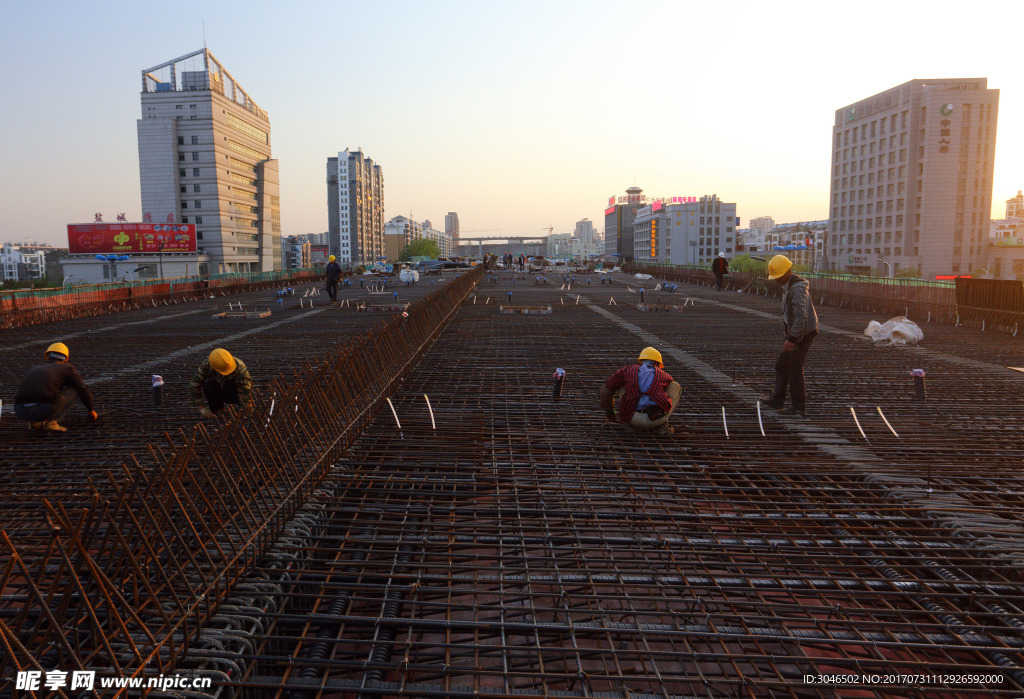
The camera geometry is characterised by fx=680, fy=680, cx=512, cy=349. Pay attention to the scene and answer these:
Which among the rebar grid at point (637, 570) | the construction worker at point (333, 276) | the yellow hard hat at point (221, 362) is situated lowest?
the rebar grid at point (637, 570)

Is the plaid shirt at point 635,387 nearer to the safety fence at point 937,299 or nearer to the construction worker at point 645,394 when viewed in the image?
the construction worker at point 645,394

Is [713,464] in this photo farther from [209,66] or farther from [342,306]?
[209,66]

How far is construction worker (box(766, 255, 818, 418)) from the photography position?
26.2 ft

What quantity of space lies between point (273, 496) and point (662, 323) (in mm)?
16063

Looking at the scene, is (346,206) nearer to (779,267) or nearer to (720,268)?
(720,268)

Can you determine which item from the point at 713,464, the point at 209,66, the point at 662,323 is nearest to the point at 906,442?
the point at 713,464

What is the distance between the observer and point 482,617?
3.98 m

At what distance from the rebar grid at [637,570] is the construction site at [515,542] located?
0.08 feet

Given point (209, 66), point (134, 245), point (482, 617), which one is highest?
point (209, 66)

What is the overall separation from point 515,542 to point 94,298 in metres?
26.2

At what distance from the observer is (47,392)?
25.7ft

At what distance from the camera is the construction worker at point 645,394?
23.7 ft

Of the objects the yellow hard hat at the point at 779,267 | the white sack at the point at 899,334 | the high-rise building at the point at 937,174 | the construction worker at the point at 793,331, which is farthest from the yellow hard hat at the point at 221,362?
the high-rise building at the point at 937,174

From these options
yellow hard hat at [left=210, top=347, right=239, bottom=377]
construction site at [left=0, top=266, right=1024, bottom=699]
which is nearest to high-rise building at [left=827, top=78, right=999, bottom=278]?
construction site at [left=0, top=266, right=1024, bottom=699]
